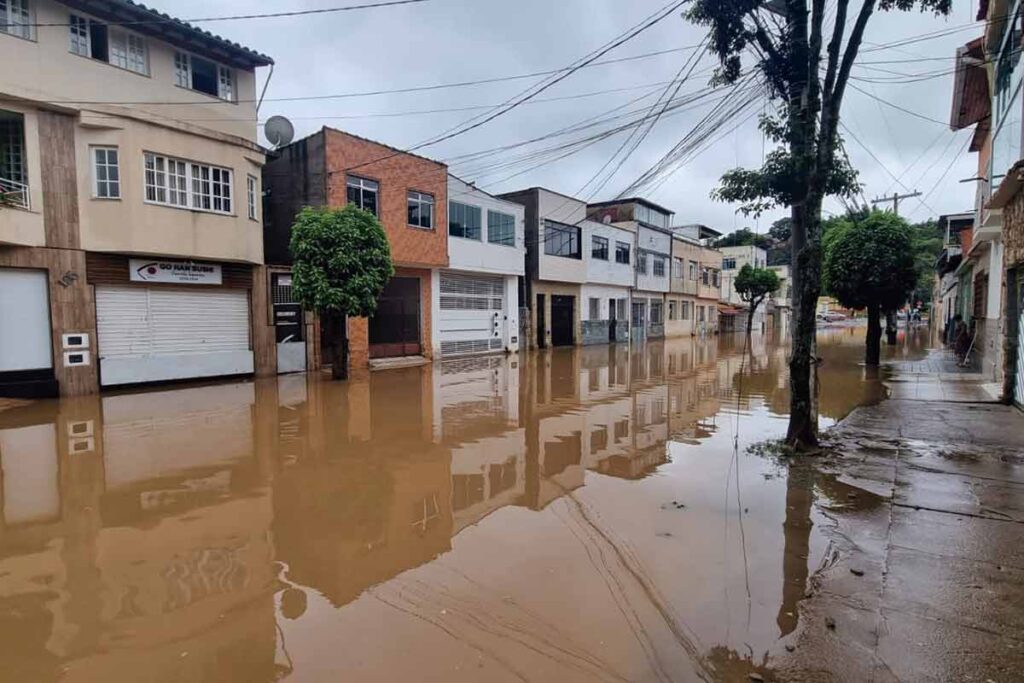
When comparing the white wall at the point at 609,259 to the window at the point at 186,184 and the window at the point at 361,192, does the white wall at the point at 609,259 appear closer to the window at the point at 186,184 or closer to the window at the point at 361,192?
the window at the point at 361,192

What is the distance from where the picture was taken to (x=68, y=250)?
1259 centimetres

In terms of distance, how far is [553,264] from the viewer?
27.6 metres

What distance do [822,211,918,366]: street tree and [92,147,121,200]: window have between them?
18.8 m

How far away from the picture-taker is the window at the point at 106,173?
42.4ft

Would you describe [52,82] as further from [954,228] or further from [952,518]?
[954,228]

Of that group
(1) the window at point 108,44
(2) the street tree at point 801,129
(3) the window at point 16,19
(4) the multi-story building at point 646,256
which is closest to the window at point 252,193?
(1) the window at point 108,44

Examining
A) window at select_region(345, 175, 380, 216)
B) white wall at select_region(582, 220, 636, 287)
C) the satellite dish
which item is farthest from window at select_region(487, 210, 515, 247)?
the satellite dish

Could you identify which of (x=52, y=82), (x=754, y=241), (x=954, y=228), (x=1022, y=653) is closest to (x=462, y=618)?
(x=1022, y=653)

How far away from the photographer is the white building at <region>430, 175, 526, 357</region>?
861 inches

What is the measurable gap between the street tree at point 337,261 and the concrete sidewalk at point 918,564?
11.1 meters

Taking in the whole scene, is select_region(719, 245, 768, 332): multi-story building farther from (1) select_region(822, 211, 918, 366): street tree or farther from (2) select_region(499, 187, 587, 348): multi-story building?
(1) select_region(822, 211, 918, 366): street tree

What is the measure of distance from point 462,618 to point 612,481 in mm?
3169

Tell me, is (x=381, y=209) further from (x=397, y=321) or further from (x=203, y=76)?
(x=203, y=76)

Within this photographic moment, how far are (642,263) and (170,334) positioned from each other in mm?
26931
